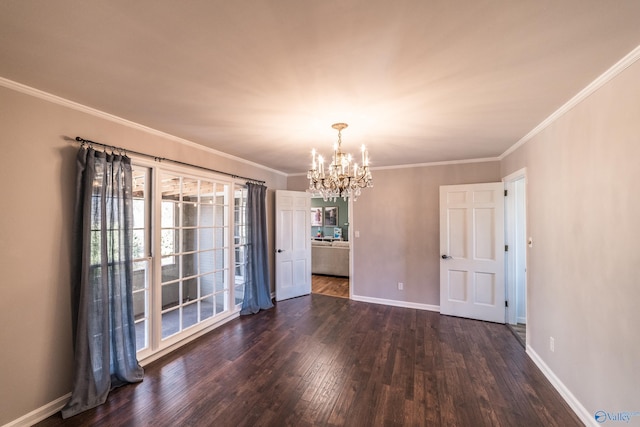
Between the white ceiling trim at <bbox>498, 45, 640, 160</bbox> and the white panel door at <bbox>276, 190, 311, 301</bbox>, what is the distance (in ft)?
11.6

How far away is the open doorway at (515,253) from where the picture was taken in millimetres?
3482

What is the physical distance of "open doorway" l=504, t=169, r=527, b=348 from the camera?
11.4ft

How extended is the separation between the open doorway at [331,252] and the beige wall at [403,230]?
0.39 meters

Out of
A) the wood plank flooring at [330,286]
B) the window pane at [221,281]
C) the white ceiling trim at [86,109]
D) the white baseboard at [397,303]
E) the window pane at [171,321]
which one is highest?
the white ceiling trim at [86,109]

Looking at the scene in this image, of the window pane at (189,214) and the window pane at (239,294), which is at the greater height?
the window pane at (189,214)

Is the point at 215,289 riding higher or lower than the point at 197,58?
lower

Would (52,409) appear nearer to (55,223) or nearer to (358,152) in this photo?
(55,223)

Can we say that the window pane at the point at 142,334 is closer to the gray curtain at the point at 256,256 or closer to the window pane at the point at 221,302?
the window pane at the point at 221,302

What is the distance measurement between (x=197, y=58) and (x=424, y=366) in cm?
326

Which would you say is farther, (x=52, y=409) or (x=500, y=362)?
(x=500, y=362)

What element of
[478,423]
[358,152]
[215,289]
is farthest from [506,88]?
[215,289]

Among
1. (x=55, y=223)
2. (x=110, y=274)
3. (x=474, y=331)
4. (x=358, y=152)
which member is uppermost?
(x=358, y=152)

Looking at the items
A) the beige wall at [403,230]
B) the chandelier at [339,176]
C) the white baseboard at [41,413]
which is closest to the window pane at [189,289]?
the white baseboard at [41,413]

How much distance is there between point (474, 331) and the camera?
3.29 metres
